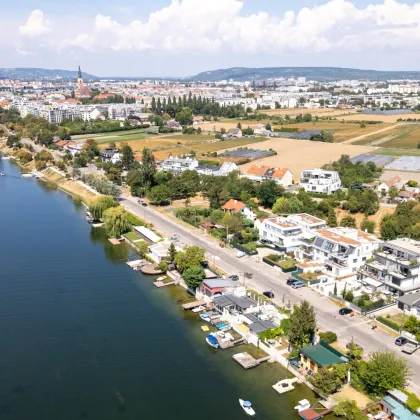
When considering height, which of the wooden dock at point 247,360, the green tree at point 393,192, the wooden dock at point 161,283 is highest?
the green tree at point 393,192

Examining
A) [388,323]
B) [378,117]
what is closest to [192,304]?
[388,323]

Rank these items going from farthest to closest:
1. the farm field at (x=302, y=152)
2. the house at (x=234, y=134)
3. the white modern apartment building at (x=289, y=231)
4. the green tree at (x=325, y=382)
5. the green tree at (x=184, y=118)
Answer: the green tree at (x=184, y=118), the house at (x=234, y=134), the farm field at (x=302, y=152), the white modern apartment building at (x=289, y=231), the green tree at (x=325, y=382)

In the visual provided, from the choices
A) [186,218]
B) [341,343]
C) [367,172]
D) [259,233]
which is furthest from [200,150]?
[341,343]

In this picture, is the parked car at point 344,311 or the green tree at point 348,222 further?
the green tree at point 348,222

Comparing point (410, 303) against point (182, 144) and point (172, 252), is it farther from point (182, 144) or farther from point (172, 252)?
point (182, 144)

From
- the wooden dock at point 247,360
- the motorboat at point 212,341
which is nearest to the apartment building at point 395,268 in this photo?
the wooden dock at point 247,360

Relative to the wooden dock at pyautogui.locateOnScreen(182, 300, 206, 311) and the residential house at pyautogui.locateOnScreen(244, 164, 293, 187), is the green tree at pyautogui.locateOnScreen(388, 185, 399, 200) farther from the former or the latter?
the wooden dock at pyautogui.locateOnScreen(182, 300, 206, 311)

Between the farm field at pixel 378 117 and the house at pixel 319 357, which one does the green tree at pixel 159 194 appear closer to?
the house at pixel 319 357

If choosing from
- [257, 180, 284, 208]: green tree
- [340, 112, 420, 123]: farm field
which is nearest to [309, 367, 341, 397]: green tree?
[257, 180, 284, 208]: green tree
